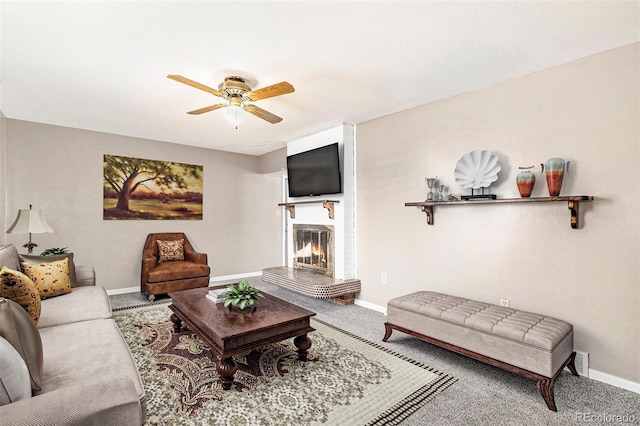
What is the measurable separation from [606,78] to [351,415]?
3009mm

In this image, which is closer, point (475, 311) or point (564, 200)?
point (564, 200)

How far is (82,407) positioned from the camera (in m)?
1.08

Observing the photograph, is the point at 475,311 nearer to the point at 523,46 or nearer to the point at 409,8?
the point at 523,46

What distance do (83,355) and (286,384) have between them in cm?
124

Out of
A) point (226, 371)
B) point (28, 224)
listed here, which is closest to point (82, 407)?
point (226, 371)

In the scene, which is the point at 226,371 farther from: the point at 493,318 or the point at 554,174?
the point at 554,174

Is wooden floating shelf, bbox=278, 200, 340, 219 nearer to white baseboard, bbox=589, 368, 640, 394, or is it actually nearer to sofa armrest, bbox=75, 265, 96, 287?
sofa armrest, bbox=75, 265, 96, 287

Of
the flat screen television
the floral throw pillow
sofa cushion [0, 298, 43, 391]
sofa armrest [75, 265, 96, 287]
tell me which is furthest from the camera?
the floral throw pillow

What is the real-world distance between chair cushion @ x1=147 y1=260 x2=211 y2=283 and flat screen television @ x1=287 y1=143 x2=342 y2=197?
181 centimetres

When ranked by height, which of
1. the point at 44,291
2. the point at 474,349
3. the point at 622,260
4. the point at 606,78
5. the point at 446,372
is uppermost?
the point at 606,78

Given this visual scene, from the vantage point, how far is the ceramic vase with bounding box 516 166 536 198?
255 cm

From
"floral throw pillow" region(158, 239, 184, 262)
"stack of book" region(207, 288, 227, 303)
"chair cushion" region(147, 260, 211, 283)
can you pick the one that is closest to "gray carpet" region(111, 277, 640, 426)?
"stack of book" region(207, 288, 227, 303)

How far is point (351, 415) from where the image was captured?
1.86 metres

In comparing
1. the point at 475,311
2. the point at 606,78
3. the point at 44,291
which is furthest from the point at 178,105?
the point at 606,78
